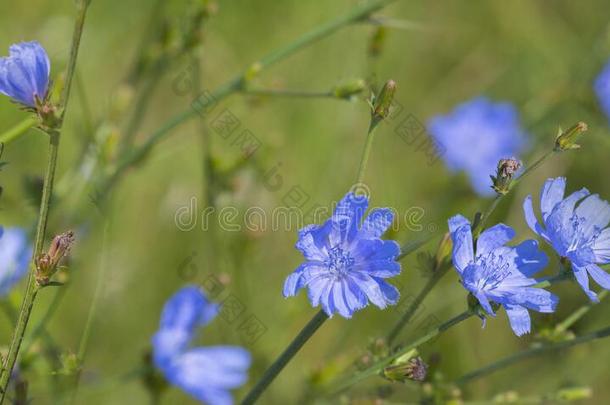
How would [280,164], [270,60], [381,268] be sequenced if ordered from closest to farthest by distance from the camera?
[381,268]
[270,60]
[280,164]

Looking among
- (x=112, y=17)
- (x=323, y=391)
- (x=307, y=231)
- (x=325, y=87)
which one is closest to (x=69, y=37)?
(x=112, y=17)

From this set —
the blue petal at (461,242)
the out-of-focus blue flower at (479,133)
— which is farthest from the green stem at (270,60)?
the out-of-focus blue flower at (479,133)

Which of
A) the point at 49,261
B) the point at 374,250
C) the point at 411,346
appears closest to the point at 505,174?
the point at 374,250

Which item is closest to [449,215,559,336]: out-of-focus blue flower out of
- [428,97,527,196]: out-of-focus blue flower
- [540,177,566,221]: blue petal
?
[540,177,566,221]: blue petal

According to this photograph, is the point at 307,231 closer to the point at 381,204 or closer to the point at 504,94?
the point at 381,204

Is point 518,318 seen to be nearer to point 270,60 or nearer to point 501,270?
point 501,270

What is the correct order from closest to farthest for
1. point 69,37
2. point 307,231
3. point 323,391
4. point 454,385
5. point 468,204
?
point 307,231, point 454,385, point 323,391, point 69,37, point 468,204
